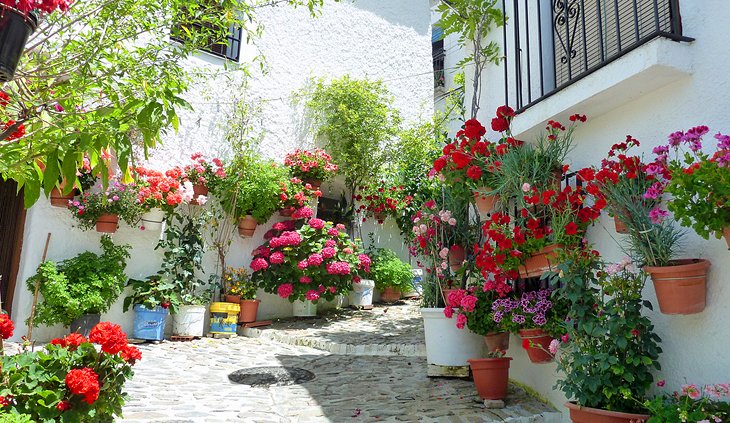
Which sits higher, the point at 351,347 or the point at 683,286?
the point at 683,286

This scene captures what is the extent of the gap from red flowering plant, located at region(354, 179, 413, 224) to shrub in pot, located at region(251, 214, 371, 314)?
5.51ft

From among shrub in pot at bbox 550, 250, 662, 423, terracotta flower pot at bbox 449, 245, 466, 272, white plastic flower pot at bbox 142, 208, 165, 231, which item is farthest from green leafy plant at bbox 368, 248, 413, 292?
shrub in pot at bbox 550, 250, 662, 423

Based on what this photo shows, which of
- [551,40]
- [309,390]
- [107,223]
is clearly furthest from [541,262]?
[107,223]

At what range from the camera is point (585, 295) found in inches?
122

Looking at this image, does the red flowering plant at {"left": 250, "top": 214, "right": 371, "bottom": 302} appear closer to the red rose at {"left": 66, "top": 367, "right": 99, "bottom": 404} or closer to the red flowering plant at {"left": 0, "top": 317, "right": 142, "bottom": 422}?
the red flowering plant at {"left": 0, "top": 317, "right": 142, "bottom": 422}

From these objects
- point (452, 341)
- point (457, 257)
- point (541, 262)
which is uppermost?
point (457, 257)

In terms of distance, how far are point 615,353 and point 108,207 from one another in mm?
6309

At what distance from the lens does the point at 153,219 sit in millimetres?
7684

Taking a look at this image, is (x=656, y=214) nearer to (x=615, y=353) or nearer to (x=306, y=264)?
(x=615, y=353)

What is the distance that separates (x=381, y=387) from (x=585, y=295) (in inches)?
97.2

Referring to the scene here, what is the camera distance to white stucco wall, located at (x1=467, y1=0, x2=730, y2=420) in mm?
2705

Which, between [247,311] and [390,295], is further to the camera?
[390,295]

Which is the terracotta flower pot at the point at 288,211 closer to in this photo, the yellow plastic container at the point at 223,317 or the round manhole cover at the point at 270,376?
the yellow plastic container at the point at 223,317

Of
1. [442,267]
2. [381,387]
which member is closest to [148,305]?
[381,387]
